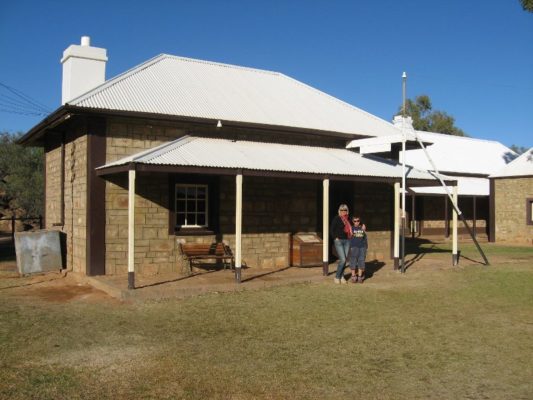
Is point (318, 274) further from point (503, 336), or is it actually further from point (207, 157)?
point (503, 336)

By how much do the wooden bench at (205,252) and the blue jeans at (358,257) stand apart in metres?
Answer: 2.67

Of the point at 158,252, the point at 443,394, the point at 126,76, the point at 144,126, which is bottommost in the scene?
the point at 443,394

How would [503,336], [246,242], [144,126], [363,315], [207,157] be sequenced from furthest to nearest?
[246,242], [144,126], [207,157], [363,315], [503,336]

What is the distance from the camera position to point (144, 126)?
39.8 feet

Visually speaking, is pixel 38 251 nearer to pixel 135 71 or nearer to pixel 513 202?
pixel 135 71

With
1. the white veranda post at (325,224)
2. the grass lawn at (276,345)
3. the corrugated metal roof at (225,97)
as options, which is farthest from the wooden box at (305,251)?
the corrugated metal roof at (225,97)

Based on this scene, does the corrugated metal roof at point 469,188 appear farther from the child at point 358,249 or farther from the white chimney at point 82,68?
the white chimney at point 82,68

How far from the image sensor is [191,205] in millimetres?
12805

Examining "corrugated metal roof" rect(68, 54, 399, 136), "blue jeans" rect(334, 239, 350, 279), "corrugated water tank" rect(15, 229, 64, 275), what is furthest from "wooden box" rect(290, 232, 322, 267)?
"corrugated water tank" rect(15, 229, 64, 275)

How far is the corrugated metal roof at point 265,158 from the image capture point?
1084cm

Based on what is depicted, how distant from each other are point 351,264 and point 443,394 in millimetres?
6645

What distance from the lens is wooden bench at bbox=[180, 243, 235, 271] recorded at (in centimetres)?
1186

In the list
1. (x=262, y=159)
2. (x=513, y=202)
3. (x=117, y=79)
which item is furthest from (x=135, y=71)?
(x=513, y=202)

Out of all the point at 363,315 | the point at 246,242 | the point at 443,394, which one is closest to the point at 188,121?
the point at 246,242
